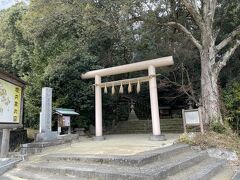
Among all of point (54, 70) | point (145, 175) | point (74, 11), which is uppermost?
point (74, 11)

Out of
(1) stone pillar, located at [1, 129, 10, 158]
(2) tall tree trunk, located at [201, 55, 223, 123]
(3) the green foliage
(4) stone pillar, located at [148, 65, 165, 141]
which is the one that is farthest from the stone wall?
(3) the green foliage

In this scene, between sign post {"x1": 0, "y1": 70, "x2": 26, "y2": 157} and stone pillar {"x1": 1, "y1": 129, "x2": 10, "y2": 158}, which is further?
stone pillar {"x1": 1, "y1": 129, "x2": 10, "y2": 158}

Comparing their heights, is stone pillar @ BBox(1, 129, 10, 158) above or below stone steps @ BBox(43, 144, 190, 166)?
above

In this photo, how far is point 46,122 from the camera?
9.16 metres

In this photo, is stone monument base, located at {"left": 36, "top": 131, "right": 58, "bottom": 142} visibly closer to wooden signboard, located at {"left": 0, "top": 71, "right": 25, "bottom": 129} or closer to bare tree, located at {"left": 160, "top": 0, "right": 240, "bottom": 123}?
wooden signboard, located at {"left": 0, "top": 71, "right": 25, "bottom": 129}

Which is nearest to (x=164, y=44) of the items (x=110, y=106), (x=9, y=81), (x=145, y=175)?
(x=110, y=106)

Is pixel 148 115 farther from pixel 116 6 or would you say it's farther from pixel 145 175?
pixel 145 175

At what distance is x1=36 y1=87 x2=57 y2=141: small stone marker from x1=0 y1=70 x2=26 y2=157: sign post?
1.52 metres

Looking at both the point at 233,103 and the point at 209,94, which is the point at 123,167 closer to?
the point at 209,94

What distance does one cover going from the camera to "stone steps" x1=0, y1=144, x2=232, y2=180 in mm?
5152

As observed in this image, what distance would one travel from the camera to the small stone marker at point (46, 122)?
8.90m

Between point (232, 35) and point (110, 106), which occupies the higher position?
point (232, 35)

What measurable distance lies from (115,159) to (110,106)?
10.1 m

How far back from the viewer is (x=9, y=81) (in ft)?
23.9
